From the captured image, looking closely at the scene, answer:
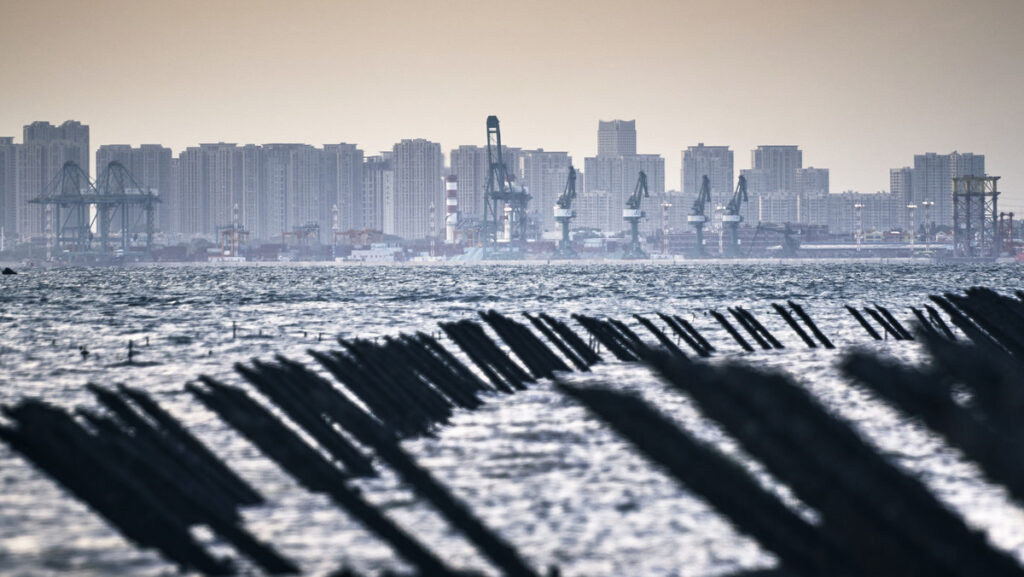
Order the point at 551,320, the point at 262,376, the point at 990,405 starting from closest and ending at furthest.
Answer: the point at 990,405, the point at 262,376, the point at 551,320

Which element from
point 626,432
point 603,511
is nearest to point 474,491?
point 603,511

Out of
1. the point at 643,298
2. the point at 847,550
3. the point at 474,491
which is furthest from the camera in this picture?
the point at 643,298

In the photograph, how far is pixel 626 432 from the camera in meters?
7.09

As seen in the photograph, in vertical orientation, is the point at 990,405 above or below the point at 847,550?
above

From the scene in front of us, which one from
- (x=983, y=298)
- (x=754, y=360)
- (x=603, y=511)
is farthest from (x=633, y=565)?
(x=983, y=298)

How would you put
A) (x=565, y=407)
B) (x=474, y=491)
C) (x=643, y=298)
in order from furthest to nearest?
(x=643, y=298), (x=565, y=407), (x=474, y=491)

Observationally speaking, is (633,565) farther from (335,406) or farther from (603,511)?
(335,406)

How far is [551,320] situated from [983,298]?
9.72 m

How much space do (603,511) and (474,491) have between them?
1568mm

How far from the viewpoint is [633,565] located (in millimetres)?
9844

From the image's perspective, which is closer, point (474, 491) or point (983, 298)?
point (474, 491)

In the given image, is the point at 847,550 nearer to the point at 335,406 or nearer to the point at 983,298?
the point at 335,406

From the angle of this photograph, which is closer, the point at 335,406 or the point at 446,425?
the point at 335,406

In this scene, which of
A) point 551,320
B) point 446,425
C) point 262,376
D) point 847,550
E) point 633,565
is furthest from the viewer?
point 551,320
